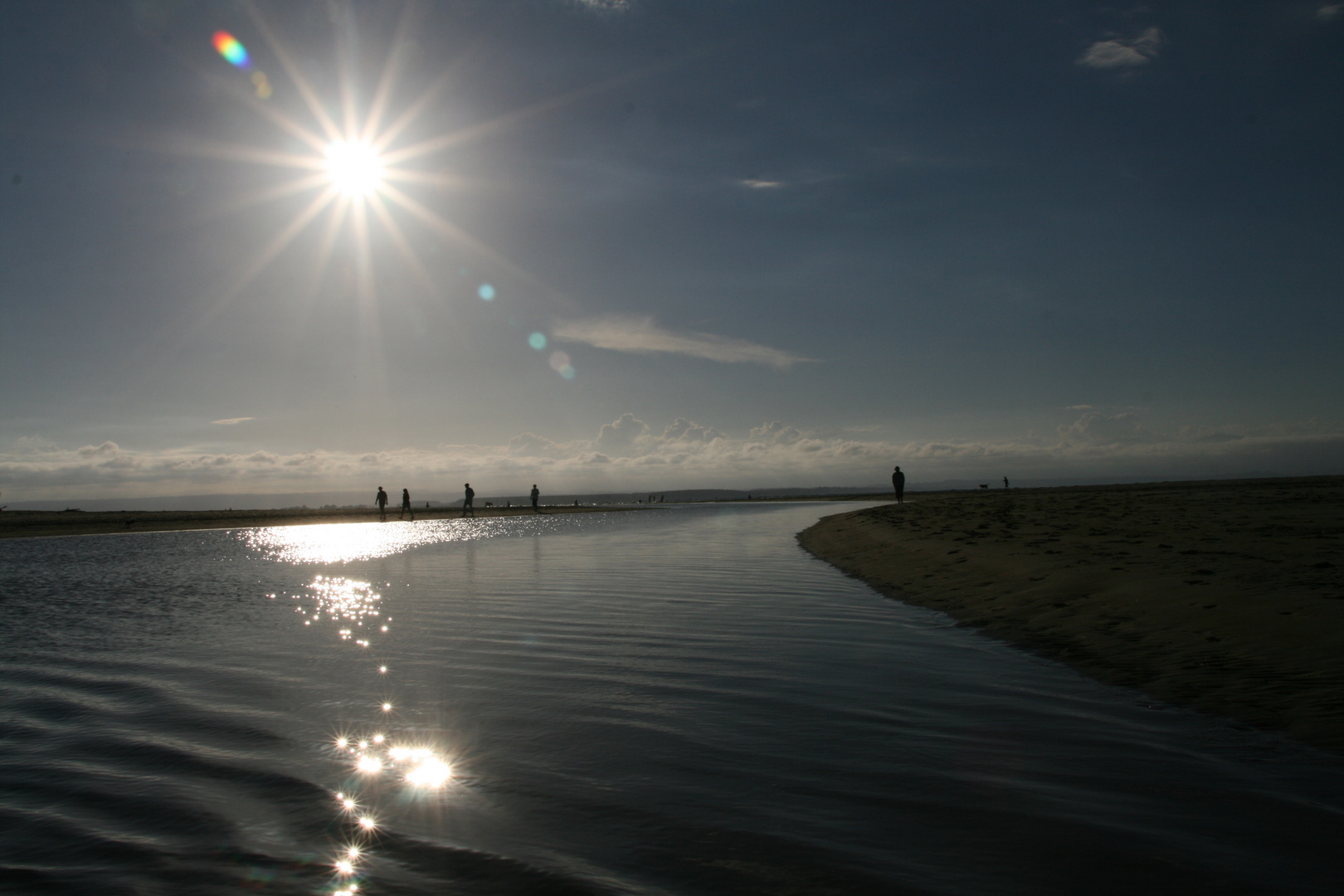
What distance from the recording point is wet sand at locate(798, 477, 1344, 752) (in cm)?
701

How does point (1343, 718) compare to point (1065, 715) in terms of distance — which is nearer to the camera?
point (1343, 718)

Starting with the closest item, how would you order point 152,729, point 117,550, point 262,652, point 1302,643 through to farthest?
point 152,729, point 1302,643, point 262,652, point 117,550

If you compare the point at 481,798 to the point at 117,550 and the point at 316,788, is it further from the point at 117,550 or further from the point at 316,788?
the point at 117,550

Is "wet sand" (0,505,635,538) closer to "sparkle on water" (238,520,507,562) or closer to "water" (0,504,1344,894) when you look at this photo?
"sparkle on water" (238,520,507,562)

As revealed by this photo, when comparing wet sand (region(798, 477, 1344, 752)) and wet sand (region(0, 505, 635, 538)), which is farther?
wet sand (region(0, 505, 635, 538))

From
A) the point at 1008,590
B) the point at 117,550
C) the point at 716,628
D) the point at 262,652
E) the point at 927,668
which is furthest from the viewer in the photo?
the point at 117,550

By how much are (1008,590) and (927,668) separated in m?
5.43

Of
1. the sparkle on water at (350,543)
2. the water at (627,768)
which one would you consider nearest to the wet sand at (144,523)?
the sparkle on water at (350,543)

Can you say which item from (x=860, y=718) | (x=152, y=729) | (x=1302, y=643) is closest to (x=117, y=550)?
(x=152, y=729)

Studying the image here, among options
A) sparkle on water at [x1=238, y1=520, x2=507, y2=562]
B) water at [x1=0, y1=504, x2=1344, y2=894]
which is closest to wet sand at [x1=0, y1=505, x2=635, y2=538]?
sparkle on water at [x1=238, y1=520, x2=507, y2=562]

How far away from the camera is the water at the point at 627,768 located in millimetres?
3857

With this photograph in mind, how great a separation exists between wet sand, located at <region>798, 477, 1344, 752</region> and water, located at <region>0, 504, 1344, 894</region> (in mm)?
754

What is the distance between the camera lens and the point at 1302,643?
25.4 ft

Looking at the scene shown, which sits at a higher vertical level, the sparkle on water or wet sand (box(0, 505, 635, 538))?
wet sand (box(0, 505, 635, 538))
